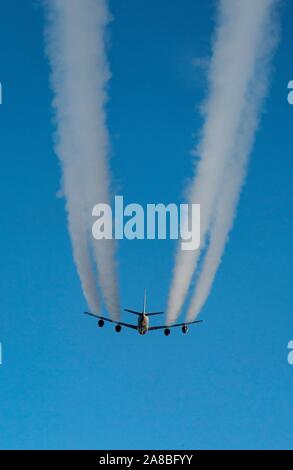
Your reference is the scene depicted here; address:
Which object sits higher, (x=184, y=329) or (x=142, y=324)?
(x=142, y=324)

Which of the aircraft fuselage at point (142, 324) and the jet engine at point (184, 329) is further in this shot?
the aircraft fuselage at point (142, 324)

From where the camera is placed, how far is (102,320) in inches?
2771

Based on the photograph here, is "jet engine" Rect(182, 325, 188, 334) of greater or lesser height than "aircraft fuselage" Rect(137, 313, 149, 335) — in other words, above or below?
below

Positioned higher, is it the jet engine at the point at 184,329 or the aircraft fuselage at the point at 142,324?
the aircraft fuselage at the point at 142,324

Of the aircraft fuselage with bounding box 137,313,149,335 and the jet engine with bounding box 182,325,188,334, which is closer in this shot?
the jet engine with bounding box 182,325,188,334

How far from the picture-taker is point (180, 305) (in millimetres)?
61094
